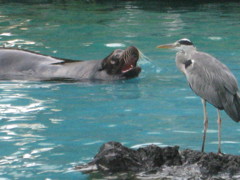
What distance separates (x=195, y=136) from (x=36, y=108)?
2.01 meters

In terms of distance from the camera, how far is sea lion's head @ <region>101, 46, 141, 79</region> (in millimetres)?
9302

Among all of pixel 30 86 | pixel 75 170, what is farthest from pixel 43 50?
pixel 75 170

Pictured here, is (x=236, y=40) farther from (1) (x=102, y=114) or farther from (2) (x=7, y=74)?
(1) (x=102, y=114)

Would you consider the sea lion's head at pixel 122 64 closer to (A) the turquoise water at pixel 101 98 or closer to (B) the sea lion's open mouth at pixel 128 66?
(B) the sea lion's open mouth at pixel 128 66

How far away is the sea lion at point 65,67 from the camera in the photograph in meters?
9.41

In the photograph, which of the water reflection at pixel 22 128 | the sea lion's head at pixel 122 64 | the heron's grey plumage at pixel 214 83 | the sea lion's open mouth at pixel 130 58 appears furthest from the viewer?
the sea lion's head at pixel 122 64

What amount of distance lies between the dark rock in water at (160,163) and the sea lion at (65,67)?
4.01m

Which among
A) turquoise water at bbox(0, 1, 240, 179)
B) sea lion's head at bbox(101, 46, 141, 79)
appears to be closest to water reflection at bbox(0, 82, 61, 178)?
turquoise water at bbox(0, 1, 240, 179)

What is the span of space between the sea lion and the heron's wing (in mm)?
3295

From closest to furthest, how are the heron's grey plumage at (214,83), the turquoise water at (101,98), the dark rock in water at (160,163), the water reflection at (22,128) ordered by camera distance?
the dark rock in water at (160,163)
the heron's grey plumage at (214,83)
the water reflection at (22,128)
the turquoise water at (101,98)

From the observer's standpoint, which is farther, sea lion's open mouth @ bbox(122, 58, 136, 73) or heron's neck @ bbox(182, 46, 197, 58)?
sea lion's open mouth @ bbox(122, 58, 136, 73)

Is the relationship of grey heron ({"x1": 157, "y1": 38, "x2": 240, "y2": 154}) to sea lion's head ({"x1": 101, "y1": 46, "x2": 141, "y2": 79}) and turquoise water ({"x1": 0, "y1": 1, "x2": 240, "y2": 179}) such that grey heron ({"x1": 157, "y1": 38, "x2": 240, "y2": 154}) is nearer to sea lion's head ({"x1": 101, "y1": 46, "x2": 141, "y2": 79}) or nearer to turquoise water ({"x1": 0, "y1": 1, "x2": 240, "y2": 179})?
turquoise water ({"x1": 0, "y1": 1, "x2": 240, "y2": 179})

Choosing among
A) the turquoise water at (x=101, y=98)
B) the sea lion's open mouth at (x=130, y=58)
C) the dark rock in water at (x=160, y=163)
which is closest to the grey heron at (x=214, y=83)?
the dark rock in water at (x=160, y=163)

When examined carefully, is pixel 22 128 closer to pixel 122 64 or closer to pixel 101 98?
pixel 101 98
